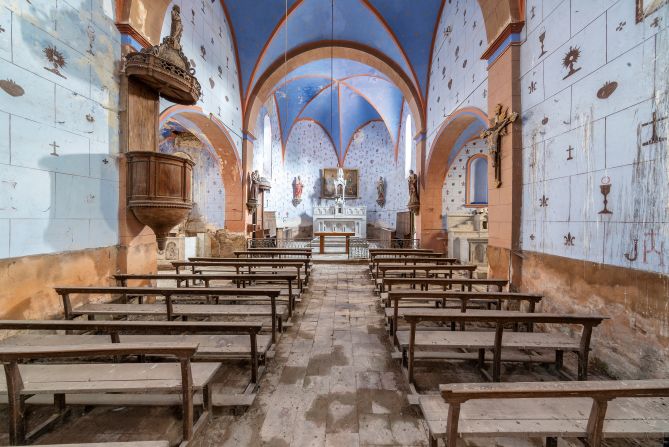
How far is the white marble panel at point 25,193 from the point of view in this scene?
10.5 ft

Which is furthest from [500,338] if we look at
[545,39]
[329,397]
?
[545,39]

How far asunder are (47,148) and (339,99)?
14372mm

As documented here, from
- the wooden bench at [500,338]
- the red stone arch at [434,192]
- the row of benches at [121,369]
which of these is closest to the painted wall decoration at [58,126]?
the row of benches at [121,369]

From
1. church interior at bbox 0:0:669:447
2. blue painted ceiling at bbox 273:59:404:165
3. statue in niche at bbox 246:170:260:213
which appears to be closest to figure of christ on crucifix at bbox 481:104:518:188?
church interior at bbox 0:0:669:447

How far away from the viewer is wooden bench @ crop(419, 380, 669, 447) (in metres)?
1.46

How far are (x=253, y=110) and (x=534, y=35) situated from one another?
883 centimetres

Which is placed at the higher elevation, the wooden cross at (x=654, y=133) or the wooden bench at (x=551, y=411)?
the wooden cross at (x=654, y=133)

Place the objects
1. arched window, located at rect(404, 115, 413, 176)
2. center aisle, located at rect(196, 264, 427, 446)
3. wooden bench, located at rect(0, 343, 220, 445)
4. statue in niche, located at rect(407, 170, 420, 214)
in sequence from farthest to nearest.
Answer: arched window, located at rect(404, 115, 413, 176) → statue in niche, located at rect(407, 170, 420, 214) → center aisle, located at rect(196, 264, 427, 446) → wooden bench, located at rect(0, 343, 220, 445)

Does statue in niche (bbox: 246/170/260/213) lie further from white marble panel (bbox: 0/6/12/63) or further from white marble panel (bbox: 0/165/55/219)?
white marble panel (bbox: 0/6/12/63)

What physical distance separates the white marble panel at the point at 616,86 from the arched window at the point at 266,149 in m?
12.2

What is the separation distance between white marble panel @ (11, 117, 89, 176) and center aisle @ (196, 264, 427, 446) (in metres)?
3.58

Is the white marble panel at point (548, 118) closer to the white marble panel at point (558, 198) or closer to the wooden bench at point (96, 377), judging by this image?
the white marble panel at point (558, 198)

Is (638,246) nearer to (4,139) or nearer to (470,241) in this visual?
(470,241)

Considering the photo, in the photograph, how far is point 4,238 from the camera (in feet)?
10.4
